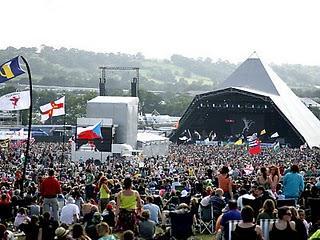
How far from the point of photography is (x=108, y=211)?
38.6 ft

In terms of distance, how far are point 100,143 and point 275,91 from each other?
37.8 m

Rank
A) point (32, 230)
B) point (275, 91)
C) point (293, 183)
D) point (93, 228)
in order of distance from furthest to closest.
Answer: point (275, 91) → point (293, 183) → point (32, 230) → point (93, 228)

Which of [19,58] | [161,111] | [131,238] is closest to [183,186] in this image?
[19,58]

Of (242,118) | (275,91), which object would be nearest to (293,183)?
(242,118)

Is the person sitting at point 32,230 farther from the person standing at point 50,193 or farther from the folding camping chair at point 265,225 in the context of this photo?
the folding camping chair at point 265,225

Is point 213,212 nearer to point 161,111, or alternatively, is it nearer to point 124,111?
point 124,111

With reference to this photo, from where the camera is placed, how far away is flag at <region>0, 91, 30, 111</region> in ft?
66.6

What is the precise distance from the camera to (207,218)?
40.3 feet

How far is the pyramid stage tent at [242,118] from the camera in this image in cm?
6775

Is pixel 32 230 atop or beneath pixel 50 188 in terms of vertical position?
beneath

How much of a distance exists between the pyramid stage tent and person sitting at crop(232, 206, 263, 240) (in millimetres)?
58387

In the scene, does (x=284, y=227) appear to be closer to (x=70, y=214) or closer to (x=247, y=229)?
(x=247, y=229)

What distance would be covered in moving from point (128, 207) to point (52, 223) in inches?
39.9

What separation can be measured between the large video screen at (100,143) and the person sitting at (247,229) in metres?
28.9
